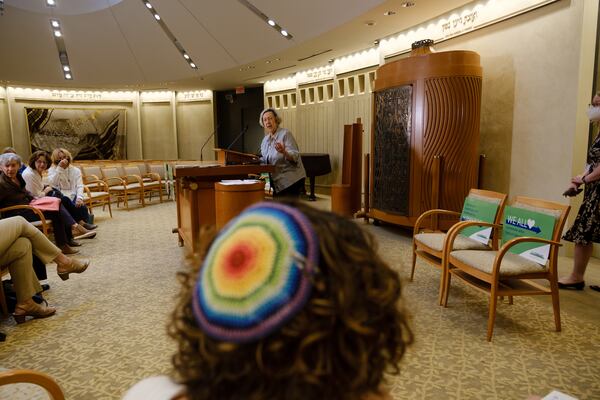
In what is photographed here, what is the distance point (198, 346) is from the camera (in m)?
Result: 0.57

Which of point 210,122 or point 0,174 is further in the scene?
point 210,122

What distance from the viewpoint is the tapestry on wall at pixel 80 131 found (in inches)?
439

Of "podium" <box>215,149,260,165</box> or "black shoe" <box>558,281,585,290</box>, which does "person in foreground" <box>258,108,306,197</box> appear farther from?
"black shoe" <box>558,281,585,290</box>

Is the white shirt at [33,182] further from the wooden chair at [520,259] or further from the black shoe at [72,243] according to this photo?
the wooden chair at [520,259]

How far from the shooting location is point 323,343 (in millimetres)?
521

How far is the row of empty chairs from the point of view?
252cm

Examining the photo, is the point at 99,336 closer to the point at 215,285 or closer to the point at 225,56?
the point at 215,285

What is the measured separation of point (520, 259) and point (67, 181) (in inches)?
234

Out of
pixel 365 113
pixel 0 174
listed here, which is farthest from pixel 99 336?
pixel 365 113

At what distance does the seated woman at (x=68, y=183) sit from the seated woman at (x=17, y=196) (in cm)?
73

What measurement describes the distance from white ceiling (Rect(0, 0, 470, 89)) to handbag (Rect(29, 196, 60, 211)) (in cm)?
450

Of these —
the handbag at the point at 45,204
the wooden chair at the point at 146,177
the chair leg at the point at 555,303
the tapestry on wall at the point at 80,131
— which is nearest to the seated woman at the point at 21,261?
the handbag at the point at 45,204

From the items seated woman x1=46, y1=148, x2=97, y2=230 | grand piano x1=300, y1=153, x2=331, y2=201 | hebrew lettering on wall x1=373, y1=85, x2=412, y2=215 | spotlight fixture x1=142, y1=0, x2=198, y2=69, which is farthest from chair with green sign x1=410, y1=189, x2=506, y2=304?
spotlight fixture x1=142, y1=0, x2=198, y2=69

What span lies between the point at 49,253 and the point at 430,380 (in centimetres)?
293
